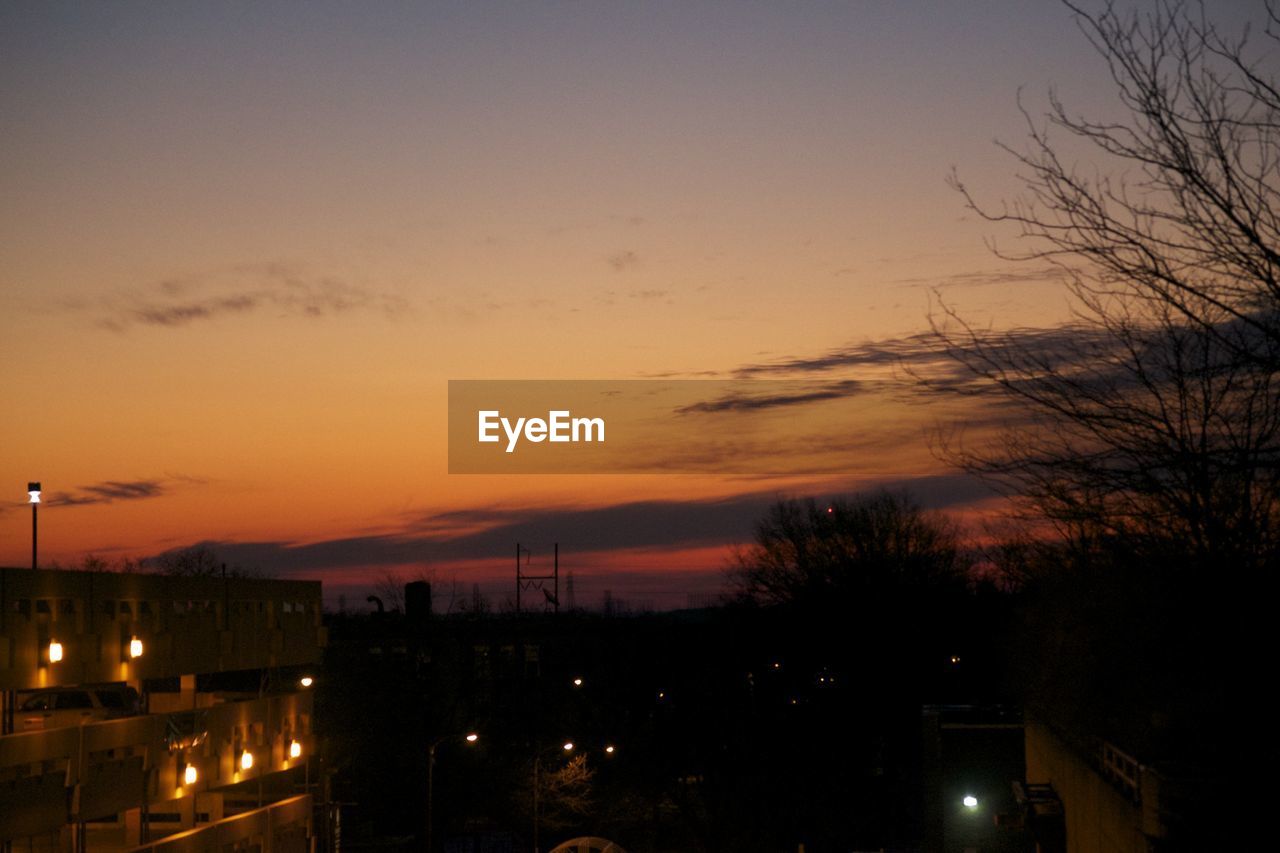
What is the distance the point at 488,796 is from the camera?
5372 cm

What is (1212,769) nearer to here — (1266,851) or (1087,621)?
(1266,851)

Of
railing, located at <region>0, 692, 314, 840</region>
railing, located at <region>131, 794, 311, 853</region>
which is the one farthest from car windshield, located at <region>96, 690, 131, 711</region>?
railing, located at <region>131, 794, 311, 853</region>

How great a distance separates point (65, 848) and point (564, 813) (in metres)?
35.9

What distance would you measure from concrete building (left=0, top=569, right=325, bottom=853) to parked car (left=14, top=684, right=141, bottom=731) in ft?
0.13

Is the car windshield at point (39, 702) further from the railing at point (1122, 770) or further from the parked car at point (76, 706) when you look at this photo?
the railing at point (1122, 770)

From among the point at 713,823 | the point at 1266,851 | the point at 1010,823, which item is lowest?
the point at 713,823

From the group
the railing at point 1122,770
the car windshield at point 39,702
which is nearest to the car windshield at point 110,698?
the car windshield at point 39,702

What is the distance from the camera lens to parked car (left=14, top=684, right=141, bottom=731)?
21547 millimetres

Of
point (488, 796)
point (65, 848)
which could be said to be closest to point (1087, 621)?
point (65, 848)

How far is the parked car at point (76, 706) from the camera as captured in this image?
21547 millimetres

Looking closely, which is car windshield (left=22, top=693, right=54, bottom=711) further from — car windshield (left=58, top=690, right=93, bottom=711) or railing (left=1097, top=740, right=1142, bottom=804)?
railing (left=1097, top=740, right=1142, bottom=804)

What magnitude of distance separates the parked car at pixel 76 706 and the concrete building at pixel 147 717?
4 centimetres

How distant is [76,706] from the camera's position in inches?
1039

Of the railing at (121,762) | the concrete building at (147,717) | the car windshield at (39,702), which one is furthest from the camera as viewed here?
the car windshield at (39,702)
